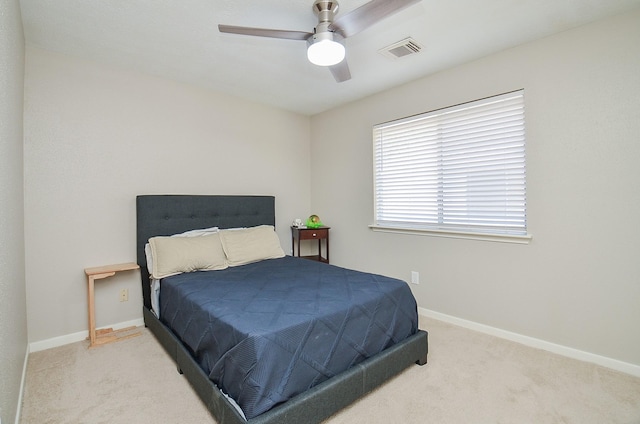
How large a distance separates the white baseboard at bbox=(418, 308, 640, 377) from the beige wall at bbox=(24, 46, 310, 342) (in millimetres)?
2824

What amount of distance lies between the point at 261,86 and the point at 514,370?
341 centimetres

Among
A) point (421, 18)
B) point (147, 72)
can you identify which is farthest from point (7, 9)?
point (421, 18)

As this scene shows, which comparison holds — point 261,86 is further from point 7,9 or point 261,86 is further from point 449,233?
point 449,233

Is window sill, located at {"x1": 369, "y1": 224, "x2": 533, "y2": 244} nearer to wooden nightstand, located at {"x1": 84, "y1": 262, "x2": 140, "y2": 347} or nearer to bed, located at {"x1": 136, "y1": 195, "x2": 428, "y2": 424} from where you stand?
bed, located at {"x1": 136, "y1": 195, "x2": 428, "y2": 424}

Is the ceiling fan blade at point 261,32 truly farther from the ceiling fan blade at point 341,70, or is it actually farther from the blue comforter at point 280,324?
the blue comforter at point 280,324

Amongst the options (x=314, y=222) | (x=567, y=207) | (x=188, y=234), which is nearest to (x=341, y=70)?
(x=567, y=207)

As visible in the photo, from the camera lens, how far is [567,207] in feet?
7.57

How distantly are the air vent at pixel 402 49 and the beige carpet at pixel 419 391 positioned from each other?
2.46 m

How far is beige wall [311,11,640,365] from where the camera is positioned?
2.08 m

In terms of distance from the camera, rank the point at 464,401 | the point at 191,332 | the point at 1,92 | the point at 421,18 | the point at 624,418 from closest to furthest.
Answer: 1. the point at 1,92
2. the point at 624,418
3. the point at 464,401
4. the point at 191,332
5. the point at 421,18

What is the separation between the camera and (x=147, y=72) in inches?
116

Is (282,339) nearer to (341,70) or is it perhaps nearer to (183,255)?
(183,255)

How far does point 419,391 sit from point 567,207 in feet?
5.80

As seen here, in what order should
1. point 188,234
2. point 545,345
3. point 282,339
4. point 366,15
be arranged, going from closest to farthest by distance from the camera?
point 282,339
point 366,15
point 545,345
point 188,234
